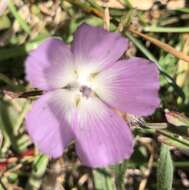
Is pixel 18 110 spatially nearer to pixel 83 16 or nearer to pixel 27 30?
pixel 27 30

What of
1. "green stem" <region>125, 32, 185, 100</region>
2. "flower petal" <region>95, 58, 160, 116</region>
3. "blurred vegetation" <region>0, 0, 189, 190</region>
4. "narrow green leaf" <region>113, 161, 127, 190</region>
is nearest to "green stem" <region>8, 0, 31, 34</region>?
"blurred vegetation" <region>0, 0, 189, 190</region>

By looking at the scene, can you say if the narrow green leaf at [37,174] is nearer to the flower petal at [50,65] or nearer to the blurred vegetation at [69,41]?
the blurred vegetation at [69,41]

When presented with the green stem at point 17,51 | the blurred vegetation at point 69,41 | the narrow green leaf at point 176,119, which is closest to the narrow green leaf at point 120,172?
the blurred vegetation at point 69,41

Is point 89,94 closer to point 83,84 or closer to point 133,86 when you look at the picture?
point 83,84

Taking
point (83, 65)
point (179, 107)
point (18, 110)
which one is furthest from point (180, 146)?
point (18, 110)

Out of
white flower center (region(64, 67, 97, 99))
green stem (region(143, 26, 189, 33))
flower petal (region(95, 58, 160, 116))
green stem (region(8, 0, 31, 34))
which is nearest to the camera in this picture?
flower petal (region(95, 58, 160, 116))

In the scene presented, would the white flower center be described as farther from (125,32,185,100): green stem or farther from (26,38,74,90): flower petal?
(125,32,185,100): green stem

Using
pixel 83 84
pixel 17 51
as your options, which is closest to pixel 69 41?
pixel 17 51
